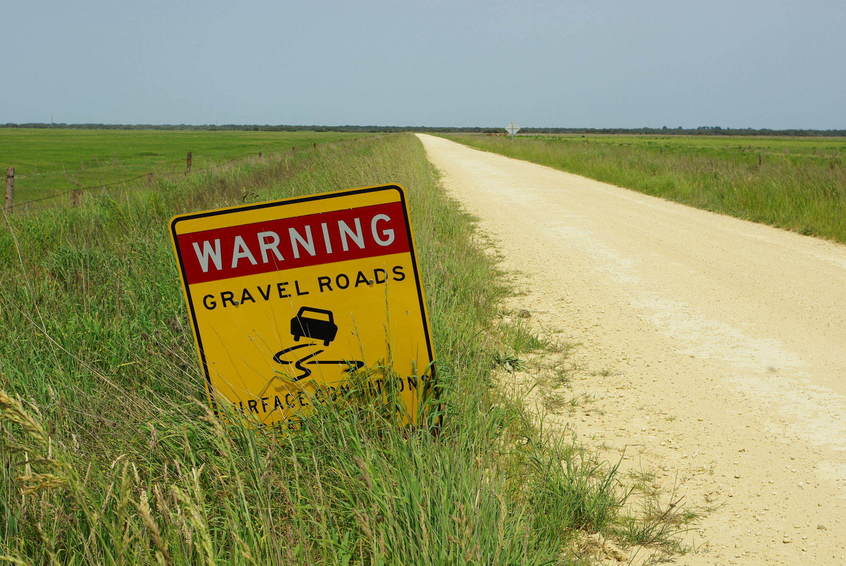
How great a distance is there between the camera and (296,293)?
283 cm

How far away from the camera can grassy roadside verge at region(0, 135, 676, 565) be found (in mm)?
2023

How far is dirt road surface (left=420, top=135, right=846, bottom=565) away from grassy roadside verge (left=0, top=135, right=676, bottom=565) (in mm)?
591

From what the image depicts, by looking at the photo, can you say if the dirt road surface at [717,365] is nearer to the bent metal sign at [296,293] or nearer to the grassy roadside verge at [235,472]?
the grassy roadside verge at [235,472]

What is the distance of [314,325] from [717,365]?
3.59m

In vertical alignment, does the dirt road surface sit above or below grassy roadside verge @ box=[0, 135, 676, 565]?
below

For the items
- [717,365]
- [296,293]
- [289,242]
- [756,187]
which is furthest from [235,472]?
[756,187]

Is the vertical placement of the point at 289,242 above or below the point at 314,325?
above

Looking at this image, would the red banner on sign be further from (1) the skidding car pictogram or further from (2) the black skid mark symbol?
(2) the black skid mark symbol

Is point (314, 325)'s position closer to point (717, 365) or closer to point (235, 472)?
point (235, 472)

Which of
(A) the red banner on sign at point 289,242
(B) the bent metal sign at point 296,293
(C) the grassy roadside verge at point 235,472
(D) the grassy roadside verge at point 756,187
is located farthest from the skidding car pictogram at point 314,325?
(D) the grassy roadside verge at point 756,187

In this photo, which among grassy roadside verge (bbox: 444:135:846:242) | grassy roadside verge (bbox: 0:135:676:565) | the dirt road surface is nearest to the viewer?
grassy roadside verge (bbox: 0:135:676:565)

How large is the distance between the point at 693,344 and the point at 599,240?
515 centimetres

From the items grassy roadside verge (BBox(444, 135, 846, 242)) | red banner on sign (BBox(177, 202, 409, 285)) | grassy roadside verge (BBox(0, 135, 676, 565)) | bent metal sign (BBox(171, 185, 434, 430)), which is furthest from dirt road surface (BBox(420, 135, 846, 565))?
red banner on sign (BBox(177, 202, 409, 285))

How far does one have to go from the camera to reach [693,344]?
18.7ft
